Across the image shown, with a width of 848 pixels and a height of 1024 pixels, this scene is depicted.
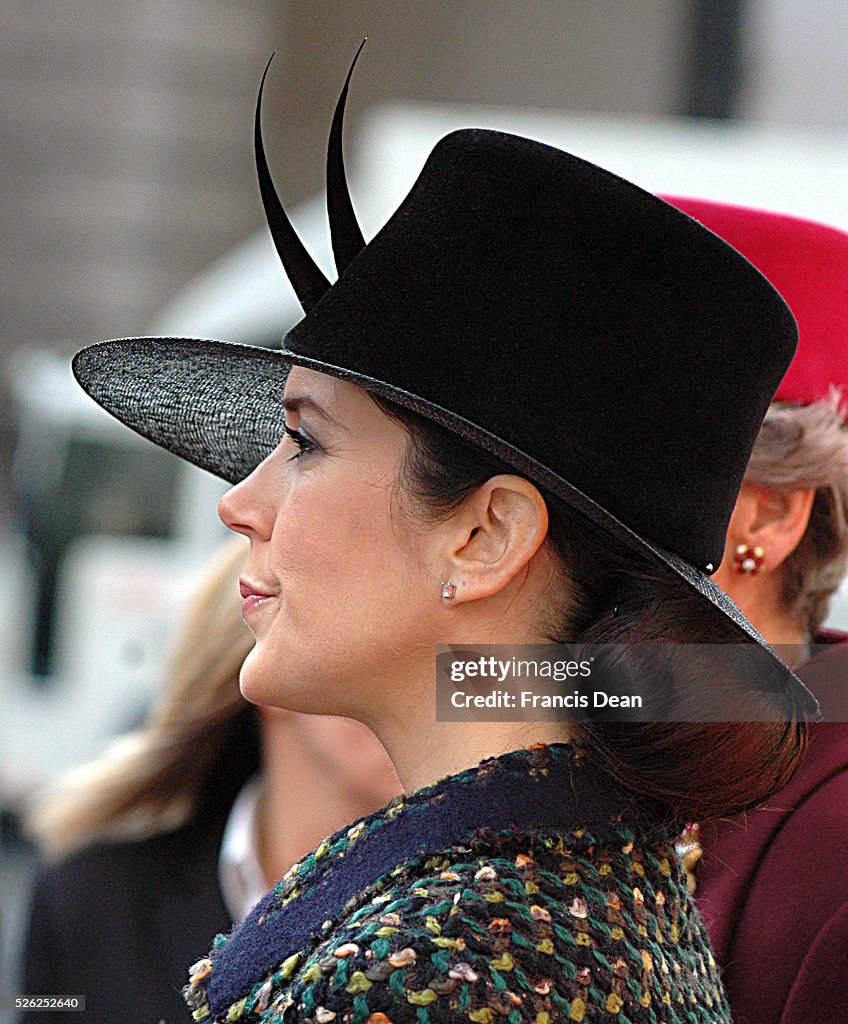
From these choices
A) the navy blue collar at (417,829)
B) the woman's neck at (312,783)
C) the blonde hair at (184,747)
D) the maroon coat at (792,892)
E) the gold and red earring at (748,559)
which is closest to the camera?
the navy blue collar at (417,829)

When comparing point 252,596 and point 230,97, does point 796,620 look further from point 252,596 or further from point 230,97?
point 230,97

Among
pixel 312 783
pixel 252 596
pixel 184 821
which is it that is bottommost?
pixel 184 821

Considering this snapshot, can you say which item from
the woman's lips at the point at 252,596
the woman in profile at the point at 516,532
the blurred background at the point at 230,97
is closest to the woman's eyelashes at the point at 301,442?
the woman in profile at the point at 516,532

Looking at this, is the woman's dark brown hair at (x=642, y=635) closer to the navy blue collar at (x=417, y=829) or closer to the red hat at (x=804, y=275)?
the navy blue collar at (x=417, y=829)

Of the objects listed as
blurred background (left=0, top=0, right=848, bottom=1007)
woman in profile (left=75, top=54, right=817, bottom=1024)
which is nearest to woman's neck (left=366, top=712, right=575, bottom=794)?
woman in profile (left=75, top=54, right=817, bottom=1024)

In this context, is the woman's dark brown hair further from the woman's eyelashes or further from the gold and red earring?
the gold and red earring

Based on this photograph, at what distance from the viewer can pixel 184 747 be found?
9.32 ft

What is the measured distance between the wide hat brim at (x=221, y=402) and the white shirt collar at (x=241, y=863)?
0.98 meters

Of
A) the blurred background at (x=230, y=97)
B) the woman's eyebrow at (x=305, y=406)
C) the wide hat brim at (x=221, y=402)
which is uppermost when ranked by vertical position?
the woman's eyebrow at (x=305, y=406)

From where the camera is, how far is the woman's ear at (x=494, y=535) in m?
1.43

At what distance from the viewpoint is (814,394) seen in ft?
6.65

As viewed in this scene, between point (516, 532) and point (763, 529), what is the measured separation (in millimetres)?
654

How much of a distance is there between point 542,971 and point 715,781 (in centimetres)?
30

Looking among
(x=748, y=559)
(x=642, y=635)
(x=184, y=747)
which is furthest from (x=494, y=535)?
(x=184, y=747)
